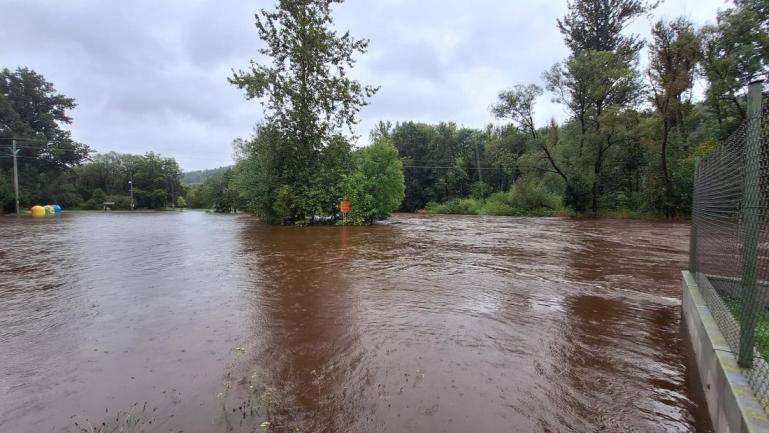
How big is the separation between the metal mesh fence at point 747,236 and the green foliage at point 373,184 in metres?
15.8

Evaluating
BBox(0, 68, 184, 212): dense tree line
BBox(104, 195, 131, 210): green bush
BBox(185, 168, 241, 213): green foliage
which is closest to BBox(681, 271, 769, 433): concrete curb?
BBox(185, 168, 241, 213): green foliage

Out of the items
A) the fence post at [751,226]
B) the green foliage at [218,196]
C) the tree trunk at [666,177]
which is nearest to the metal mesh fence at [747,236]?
the fence post at [751,226]

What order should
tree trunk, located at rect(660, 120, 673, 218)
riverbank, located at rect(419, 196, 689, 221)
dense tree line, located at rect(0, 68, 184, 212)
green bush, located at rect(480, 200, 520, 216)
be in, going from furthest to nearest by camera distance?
dense tree line, located at rect(0, 68, 184, 212) → green bush, located at rect(480, 200, 520, 216) → riverbank, located at rect(419, 196, 689, 221) → tree trunk, located at rect(660, 120, 673, 218)

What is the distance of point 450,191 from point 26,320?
41.1m

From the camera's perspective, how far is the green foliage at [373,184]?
1881cm

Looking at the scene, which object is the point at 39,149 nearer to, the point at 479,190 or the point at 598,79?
the point at 479,190

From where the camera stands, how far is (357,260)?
8695 millimetres

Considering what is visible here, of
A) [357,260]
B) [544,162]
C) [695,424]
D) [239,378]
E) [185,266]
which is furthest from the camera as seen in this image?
[544,162]

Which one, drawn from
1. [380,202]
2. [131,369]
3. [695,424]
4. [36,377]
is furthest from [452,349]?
[380,202]

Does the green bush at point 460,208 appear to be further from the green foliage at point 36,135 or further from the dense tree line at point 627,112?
the green foliage at point 36,135

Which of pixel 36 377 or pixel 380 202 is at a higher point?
pixel 380 202

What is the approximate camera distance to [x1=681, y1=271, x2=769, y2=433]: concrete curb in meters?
1.87

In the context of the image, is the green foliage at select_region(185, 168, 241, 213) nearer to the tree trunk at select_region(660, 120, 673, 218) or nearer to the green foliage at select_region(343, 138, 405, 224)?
the green foliage at select_region(343, 138, 405, 224)

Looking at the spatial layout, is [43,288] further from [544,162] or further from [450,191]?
[450,191]
